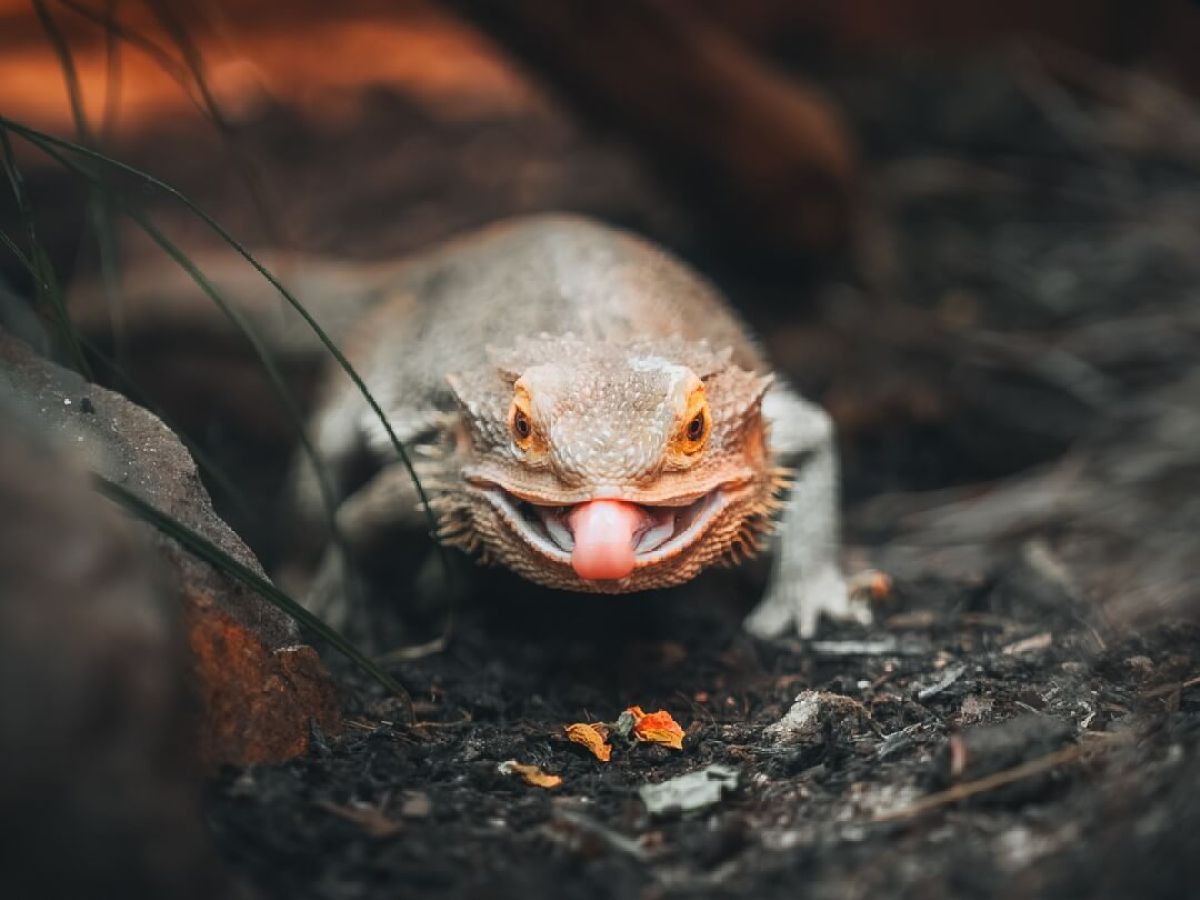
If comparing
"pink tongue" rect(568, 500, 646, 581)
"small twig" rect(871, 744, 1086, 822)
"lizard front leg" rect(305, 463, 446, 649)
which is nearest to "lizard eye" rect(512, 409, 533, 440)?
"pink tongue" rect(568, 500, 646, 581)

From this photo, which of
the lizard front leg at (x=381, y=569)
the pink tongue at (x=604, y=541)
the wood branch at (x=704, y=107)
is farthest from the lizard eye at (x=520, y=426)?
the wood branch at (x=704, y=107)

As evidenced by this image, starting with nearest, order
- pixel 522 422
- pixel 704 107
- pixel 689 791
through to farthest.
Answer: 1. pixel 689 791
2. pixel 522 422
3. pixel 704 107

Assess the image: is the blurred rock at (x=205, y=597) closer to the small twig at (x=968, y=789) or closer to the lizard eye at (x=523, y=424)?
the lizard eye at (x=523, y=424)

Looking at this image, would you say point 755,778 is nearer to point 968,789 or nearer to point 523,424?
point 968,789

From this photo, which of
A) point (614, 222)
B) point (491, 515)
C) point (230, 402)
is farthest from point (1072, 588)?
point (230, 402)

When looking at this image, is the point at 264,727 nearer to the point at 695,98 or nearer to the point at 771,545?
the point at 771,545

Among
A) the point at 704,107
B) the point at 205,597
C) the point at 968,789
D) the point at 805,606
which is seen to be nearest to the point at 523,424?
the point at 205,597
